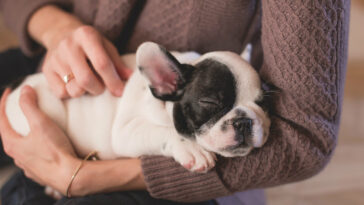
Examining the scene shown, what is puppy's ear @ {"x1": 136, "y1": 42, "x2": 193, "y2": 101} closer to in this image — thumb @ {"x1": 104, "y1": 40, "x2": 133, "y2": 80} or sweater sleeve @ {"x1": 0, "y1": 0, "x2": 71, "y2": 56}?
thumb @ {"x1": 104, "y1": 40, "x2": 133, "y2": 80}

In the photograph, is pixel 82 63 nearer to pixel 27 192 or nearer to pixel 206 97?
pixel 206 97

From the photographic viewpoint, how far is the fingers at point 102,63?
0.87m

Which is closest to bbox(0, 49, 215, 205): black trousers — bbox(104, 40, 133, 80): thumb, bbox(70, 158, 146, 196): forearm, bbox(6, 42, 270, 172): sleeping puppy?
bbox(70, 158, 146, 196): forearm

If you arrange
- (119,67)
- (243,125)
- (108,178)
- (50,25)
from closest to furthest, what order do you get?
(243,125) → (108,178) → (119,67) → (50,25)

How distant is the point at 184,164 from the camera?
75cm

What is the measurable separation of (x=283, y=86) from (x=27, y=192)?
859 mm

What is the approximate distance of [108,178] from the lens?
2.78 ft

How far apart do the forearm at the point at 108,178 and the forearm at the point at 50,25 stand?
0.47m

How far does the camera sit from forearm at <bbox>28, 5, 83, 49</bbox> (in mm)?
1069

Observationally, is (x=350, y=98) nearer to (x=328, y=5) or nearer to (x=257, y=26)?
(x=257, y=26)

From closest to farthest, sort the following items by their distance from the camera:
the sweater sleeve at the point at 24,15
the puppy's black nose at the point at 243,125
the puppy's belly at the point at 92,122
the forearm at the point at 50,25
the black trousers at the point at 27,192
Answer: the puppy's black nose at the point at 243,125, the black trousers at the point at 27,192, the puppy's belly at the point at 92,122, the forearm at the point at 50,25, the sweater sleeve at the point at 24,15

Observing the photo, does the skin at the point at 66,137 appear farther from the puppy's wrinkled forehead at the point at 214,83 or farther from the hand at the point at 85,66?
the puppy's wrinkled forehead at the point at 214,83

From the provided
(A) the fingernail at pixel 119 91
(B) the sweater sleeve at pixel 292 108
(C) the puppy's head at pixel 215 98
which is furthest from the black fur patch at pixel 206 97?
(A) the fingernail at pixel 119 91

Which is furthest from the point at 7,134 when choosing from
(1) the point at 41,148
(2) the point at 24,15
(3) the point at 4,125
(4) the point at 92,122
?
(2) the point at 24,15
